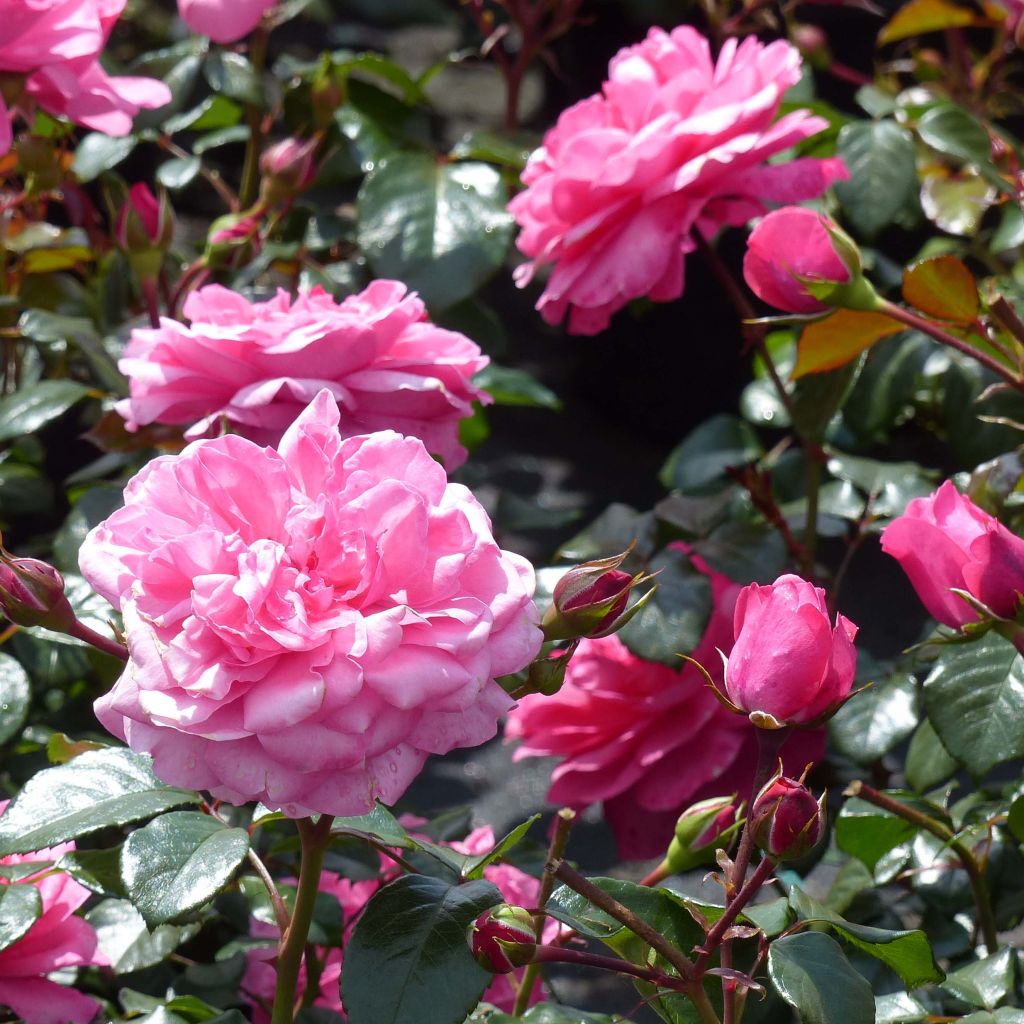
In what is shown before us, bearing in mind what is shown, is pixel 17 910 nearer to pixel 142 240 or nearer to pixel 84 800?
pixel 84 800

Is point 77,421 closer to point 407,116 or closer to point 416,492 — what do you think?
point 407,116

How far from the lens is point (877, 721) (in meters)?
0.56

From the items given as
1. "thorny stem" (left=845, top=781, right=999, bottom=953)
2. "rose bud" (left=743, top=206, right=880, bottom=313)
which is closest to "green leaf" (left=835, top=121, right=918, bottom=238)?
"rose bud" (left=743, top=206, right=880, bottom=313)

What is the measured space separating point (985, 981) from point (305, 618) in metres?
0.27

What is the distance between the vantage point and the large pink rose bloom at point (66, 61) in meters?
0.53

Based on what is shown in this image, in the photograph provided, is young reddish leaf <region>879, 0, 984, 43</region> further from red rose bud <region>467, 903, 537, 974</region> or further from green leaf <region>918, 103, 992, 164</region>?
red rose bud <region>467, 903, 537, 974</region>

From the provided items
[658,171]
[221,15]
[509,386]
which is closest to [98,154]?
[221,15]

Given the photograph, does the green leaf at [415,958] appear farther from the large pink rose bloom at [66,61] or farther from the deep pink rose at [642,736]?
the large pink rose bloom at [66,61]

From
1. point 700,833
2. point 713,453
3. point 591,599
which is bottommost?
point 713,453

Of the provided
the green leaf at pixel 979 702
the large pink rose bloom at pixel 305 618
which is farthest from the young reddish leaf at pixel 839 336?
the large pink rose bloom at pixel 305 618

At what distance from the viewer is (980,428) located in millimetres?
712

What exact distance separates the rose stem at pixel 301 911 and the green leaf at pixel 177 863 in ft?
0.06

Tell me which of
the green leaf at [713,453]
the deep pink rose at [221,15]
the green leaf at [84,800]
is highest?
the deep pink rose at [221,15]

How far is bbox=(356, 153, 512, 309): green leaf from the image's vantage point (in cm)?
68
